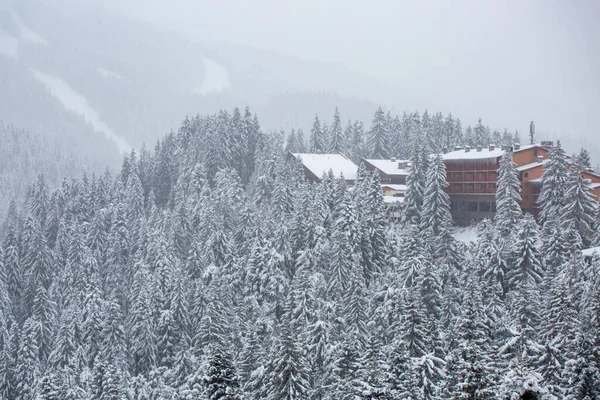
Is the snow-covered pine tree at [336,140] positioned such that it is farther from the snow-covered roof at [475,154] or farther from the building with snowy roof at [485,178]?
the building with snowy roof at [485,178]

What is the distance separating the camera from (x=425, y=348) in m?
37.2

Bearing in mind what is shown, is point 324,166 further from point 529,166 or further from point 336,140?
point 529,166

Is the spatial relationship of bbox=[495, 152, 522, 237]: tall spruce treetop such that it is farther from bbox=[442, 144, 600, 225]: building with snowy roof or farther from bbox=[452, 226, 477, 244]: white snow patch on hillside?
bbox=[452, 226, 477, 244]: white snow patch on hillside

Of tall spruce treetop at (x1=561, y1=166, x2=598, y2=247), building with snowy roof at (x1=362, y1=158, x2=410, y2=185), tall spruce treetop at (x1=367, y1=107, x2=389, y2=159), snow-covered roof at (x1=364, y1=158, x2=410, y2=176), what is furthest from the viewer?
tall spruce treetop at (x1=367, y1=107, x2=389, y2=159)

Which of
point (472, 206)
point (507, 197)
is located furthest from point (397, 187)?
point (507, 197)

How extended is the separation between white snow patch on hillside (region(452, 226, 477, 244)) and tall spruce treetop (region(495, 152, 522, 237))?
646 cm

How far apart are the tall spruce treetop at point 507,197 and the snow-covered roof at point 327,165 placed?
26.3 m

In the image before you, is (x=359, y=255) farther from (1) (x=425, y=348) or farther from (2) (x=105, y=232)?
(2) (x=105, y=232)

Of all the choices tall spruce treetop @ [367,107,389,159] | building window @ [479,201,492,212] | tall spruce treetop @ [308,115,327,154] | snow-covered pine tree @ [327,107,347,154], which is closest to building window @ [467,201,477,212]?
building window @ [479,201,492,212]

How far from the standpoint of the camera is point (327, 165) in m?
95.3

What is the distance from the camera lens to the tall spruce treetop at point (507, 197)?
6412cm

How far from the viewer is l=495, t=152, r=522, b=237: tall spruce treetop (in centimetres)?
6412

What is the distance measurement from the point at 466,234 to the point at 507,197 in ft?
35.4

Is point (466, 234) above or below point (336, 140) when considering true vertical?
below
